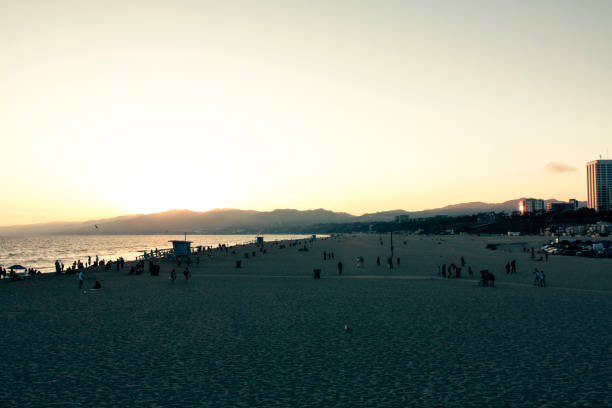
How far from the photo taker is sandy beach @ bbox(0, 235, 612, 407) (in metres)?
9.27

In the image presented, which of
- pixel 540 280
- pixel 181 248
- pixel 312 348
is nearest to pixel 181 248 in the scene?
pixel 181 248

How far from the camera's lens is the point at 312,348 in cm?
1301

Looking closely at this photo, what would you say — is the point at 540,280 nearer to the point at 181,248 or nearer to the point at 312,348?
the point at 312,348

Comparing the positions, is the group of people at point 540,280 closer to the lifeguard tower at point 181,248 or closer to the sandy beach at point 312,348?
the sandy beach at point 312,348

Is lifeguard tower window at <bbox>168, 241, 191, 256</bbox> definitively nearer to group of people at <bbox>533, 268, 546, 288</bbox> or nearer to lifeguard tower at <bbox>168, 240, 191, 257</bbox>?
lifeguard tower at <bbox>168, 240, 191, 257</bbox>

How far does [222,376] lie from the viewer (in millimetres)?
10555

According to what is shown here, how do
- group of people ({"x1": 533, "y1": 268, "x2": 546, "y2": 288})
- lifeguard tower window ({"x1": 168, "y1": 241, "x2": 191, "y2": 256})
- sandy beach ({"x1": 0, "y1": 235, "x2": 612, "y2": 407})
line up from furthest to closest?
lifeguard tower window ({"x1": 168, "y1": 241, "x2": 191, "y2": 256}), group of people ({"x1": 533, "y1": 268, "x2": 546, "y2": 288}), sandy beach ({"x1": 0, "y1": 235, "x2": 612, "y2": 407})

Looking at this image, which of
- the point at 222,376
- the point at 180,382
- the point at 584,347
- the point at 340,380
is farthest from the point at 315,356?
the point at 584,347

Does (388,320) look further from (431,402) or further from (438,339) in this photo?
(431,402)

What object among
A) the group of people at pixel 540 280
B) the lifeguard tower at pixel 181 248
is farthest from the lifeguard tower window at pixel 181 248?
the group of people at pixel 540 280

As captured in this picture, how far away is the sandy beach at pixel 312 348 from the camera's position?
9.27 meters

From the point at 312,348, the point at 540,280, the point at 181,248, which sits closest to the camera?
the point at 312,348

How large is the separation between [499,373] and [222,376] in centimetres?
687

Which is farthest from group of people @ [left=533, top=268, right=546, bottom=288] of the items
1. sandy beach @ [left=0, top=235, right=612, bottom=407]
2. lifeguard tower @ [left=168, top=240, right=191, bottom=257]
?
lifeguard tower @ [left=168, top=240, right=191, bottom=257]
